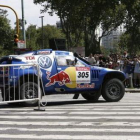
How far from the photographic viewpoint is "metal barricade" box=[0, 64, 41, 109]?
38.0ft

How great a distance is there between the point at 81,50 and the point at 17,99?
700 inches

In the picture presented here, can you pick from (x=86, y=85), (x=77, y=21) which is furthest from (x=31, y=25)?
(x=86, y=85)

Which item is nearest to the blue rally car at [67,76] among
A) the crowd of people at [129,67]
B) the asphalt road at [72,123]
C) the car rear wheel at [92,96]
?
the car rear wheel at [92,96]

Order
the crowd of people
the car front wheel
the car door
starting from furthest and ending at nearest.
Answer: the crowd of people < the car door < the car front wheel

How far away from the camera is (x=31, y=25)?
110938 mm

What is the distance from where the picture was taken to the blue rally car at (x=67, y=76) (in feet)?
41.2

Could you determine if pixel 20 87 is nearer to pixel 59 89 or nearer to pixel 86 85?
pixel 59 89

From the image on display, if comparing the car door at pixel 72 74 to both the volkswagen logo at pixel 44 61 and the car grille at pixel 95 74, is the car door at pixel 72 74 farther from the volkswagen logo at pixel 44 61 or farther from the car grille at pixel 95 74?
the volkswagen logo at pixel 44 61

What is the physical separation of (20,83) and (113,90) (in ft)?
11.1

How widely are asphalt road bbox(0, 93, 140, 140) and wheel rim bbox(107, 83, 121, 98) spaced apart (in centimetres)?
134

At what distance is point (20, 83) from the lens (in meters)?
12.0

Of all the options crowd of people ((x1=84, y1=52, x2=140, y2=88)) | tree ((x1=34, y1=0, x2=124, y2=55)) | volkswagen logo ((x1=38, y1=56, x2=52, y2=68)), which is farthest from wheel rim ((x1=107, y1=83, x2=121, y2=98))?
tree ((x1=34, y1=0, x2=124, y2=55))

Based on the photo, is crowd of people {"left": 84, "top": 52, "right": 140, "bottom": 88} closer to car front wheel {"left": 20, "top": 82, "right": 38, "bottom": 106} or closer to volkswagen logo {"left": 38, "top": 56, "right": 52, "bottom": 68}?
volkswagen logo {"left": 38, "top": 56, "right": 52, "bottom": 68}

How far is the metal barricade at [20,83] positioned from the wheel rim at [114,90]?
2.77 meters
